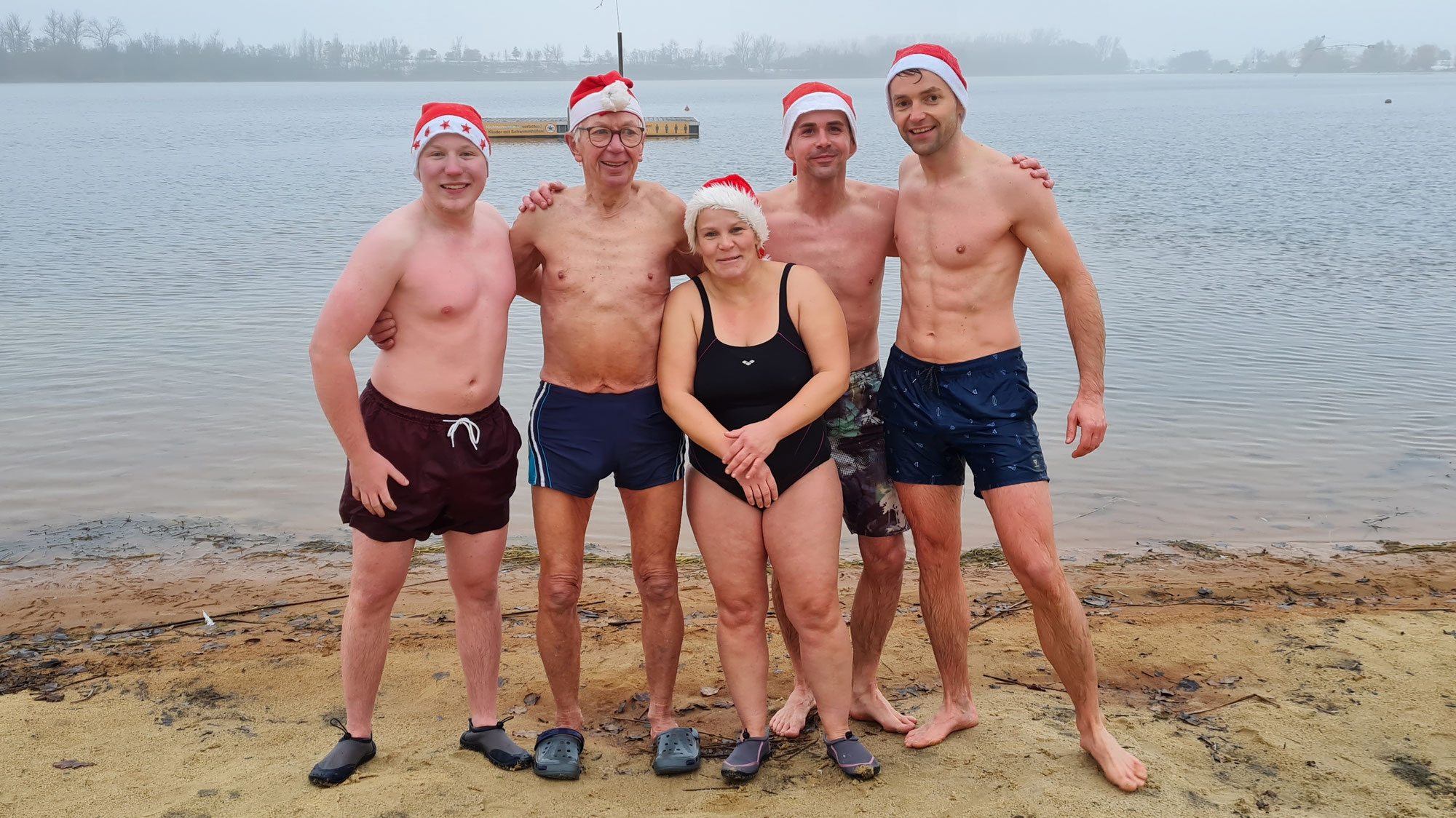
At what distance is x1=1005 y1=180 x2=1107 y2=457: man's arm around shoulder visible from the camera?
4.17 metres

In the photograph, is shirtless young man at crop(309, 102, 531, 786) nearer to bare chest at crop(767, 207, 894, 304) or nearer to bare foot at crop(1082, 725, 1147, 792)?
bare chest at crop(767, 207, 894, 304)

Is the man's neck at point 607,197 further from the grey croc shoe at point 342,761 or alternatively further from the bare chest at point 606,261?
the grey croc shoe at point 342,761

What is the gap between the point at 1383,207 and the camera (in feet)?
80.9

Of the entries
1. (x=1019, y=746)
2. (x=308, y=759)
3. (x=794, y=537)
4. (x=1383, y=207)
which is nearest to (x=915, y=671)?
(x=1019, y=746)

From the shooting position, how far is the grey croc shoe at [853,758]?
13.4 feet

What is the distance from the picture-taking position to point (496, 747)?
4344 mm

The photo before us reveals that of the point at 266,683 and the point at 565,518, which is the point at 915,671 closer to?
the point at 565,518

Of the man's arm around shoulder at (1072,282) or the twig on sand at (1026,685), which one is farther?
the twig on sand at (1026,685)

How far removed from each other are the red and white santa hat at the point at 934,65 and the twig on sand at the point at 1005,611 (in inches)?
117

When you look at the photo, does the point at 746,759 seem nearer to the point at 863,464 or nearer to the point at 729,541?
the point at 729,541

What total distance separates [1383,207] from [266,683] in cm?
2661

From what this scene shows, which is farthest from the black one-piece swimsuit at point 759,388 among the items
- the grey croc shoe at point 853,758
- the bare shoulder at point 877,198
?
the grey croc shoe at point 853,758

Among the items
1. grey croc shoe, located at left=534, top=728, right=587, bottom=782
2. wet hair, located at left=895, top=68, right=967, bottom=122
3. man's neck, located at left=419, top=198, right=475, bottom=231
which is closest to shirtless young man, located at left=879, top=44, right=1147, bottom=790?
wet hair, located at left=895, top=68, right=967, bottom=122

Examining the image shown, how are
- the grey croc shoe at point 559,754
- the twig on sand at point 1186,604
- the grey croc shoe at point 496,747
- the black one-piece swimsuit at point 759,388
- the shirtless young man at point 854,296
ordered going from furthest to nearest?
the twig on sand at point 1186,604
the shirtless young man at point 854,296
the grey croc shoe at point 496,747
the grey croc shoe at point 559,754
the black one-piece swimsuit at point 759,388
